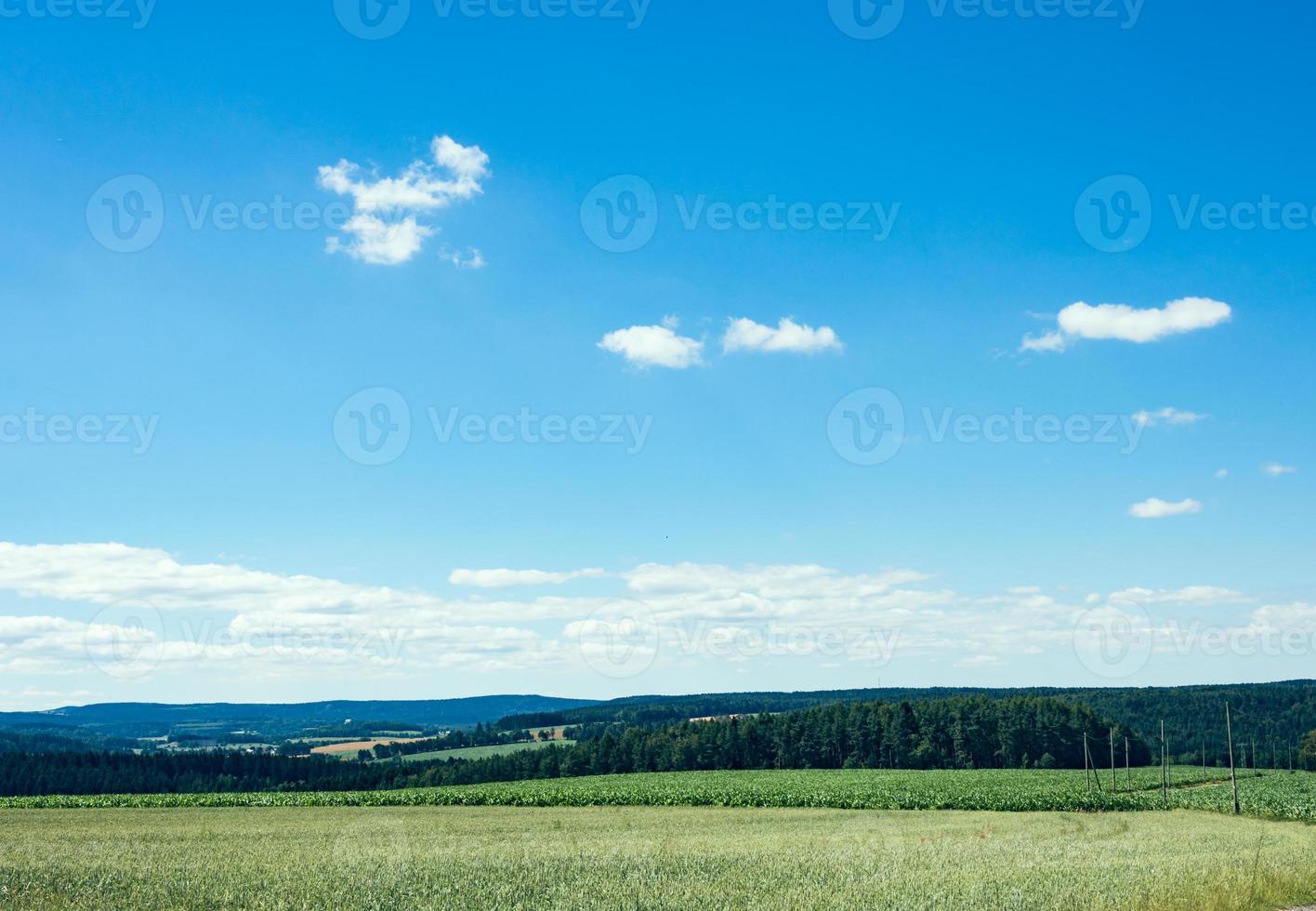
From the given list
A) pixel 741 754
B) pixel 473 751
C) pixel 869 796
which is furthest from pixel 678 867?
pixel 473 751

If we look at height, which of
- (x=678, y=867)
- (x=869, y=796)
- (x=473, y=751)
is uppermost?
(x=678, y=867)

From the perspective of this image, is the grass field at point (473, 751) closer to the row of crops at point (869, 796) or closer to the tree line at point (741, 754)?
the tree line at point (741, 754)

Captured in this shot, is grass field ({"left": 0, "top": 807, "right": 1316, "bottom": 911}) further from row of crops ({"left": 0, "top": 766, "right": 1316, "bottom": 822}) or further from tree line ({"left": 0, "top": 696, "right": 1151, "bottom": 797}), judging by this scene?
tree line ({"left": 0, "top": 696, "right": 1151, "bottom": 797})

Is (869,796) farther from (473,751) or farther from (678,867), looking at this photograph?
(473,751)

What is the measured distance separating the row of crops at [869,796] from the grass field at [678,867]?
61.5 ft

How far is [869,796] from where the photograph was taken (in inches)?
2744

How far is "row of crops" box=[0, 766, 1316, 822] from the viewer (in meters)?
63.8

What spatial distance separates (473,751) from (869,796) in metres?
112

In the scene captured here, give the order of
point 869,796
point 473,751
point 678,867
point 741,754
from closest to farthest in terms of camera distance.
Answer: point 678,867 → point 869,796 → point 741,754 → point 473,751

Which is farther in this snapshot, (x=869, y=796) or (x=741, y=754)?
(x=741, y=754)

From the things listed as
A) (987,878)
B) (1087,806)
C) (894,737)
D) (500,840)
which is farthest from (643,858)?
(894,737)

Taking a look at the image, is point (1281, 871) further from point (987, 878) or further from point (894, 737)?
point (894, 737)

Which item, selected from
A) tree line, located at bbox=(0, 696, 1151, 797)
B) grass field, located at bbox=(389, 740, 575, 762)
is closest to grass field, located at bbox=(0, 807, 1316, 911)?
tree line, located at bbox=(0, 696, 1151, 797)

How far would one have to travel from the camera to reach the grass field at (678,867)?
18.9 meters
